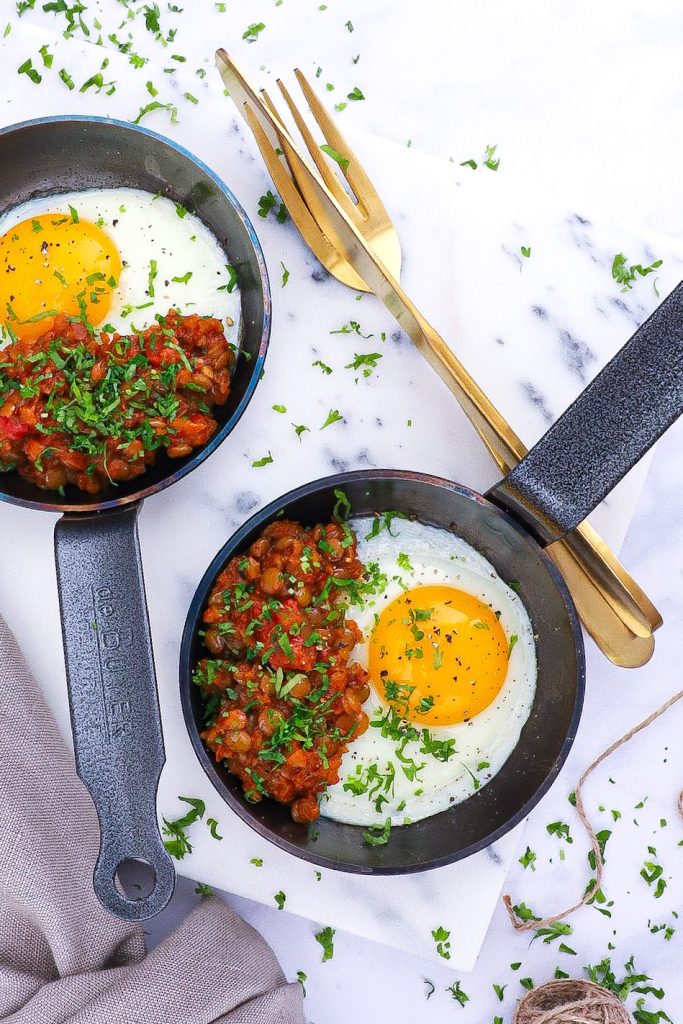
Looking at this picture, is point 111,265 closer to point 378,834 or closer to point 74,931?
point 378,834

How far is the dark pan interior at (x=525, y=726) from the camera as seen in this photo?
2.69 metres

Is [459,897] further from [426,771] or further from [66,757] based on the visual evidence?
[66,757]

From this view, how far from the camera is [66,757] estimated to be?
314cm

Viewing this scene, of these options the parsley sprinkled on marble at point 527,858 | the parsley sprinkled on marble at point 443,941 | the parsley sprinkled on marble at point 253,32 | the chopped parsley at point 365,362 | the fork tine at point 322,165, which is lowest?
the parsley sprinkled on marble at point 443,941

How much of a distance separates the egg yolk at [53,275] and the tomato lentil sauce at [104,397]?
0.10 meters

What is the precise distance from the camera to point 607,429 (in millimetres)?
2514

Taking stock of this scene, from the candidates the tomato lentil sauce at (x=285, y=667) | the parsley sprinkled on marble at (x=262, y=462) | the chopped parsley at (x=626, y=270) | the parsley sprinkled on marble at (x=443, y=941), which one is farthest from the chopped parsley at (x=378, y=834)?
the chopped parsley at (x=626, y=270)

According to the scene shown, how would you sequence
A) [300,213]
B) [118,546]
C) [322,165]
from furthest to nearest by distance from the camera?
[300,213], [322,165], [118,546]

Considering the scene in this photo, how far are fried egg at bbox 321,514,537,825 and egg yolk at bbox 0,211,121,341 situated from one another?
3.63 feet

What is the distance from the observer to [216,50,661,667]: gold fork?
2754 mm

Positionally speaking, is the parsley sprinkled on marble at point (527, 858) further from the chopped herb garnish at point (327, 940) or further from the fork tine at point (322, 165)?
the fork tine at point (322, 165)

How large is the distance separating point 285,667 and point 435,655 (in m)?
0.45

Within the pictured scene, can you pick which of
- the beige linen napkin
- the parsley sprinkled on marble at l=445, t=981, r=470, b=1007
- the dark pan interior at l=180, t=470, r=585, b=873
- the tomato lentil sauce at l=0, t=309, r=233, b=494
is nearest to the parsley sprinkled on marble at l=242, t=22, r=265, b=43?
the tomato lentil sauce at l=0, t=309, r=233, b=494

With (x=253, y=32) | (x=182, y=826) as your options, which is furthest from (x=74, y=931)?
(x=253, y=32)
